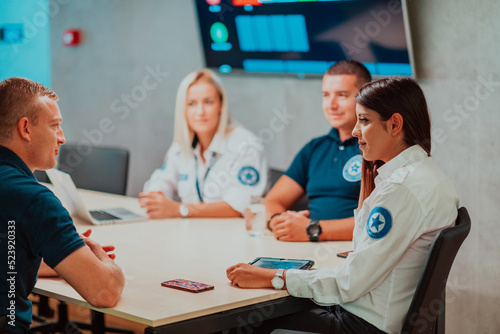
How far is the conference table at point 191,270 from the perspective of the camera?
5.80 feet

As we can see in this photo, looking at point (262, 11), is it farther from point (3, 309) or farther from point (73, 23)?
point (3, 309)

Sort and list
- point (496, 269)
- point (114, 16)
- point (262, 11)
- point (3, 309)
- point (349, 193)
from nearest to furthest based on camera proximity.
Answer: point (3, 309) < point (349, 193) < point (496, 269) < point (262, 11) < point (114, 16)

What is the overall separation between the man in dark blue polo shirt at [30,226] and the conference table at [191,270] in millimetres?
116

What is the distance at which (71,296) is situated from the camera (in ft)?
6.24

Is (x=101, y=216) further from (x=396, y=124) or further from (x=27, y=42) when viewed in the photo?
(x=27, y=42)

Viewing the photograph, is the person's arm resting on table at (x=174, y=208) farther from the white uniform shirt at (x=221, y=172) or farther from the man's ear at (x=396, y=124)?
the man's ear at (x=396, y=124)

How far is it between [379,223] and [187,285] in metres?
0.61

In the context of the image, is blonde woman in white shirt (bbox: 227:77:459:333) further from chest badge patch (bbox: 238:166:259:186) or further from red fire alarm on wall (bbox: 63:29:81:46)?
red fire alarm on wall (bbox: 63:29:81:46)

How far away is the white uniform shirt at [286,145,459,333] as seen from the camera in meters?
1.82

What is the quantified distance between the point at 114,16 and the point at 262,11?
1735 millimetres

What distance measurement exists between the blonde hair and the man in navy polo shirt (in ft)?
1.86

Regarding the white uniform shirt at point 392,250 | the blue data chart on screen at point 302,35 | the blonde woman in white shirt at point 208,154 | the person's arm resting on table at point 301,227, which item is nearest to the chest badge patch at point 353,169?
the person's arm resting on table at point 301,227

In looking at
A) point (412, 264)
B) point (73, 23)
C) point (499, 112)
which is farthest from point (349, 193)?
point (73, 23)

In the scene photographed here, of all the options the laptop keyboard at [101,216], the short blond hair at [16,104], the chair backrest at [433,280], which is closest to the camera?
the chair backrest at [433,280]
